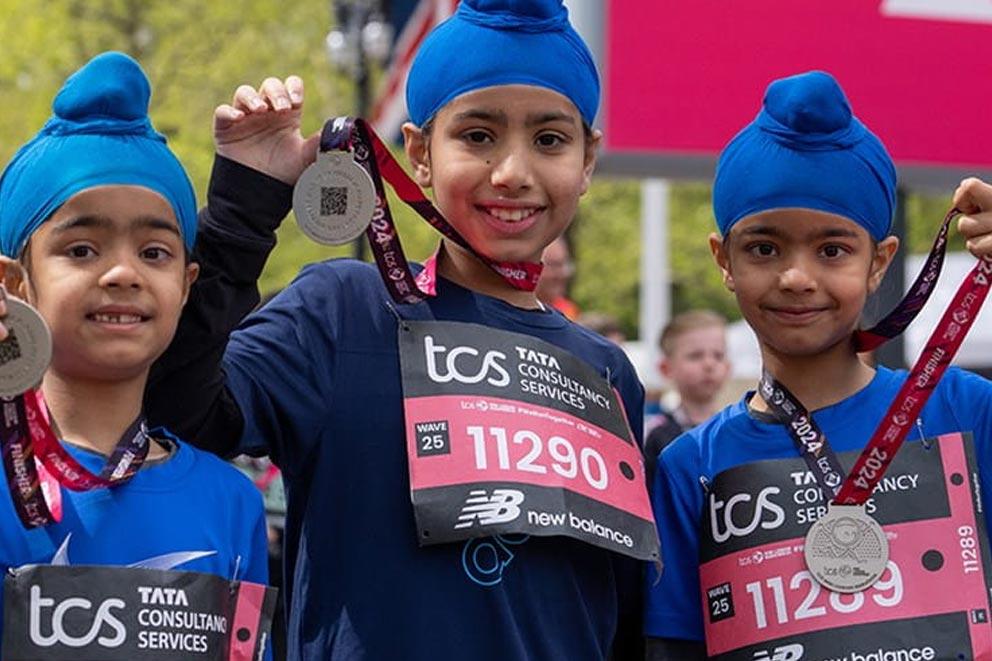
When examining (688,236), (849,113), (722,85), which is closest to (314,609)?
(849,113)

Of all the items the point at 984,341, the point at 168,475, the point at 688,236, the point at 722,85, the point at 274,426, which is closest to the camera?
the point at 168,475

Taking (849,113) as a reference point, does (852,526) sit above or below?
below

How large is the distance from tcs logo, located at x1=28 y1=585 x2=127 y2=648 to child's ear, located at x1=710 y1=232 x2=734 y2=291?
1519mm

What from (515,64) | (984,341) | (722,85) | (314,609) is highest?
(984,341)

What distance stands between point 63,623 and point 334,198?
2.84ft

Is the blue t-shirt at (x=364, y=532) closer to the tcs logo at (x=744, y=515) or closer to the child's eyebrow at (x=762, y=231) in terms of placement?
the tcs logo at (x=744, y=515)

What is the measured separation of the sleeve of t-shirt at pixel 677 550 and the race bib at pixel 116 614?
991 mm

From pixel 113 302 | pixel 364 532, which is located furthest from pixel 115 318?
pixel 364 532

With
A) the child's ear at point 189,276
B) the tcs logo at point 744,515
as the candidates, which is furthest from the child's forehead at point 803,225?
the child's ear at point 189,276

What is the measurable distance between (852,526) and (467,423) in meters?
0.80

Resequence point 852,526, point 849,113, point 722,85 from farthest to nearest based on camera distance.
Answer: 1. point 722,85
2. point 849,113
3. point 852,526

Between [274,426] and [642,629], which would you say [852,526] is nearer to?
[642,629]

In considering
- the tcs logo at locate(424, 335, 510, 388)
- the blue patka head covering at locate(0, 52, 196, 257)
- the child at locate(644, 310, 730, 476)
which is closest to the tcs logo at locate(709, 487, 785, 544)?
the tcs logo at locate(424, 335, 510, 388)

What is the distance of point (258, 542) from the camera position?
3.01 metres
